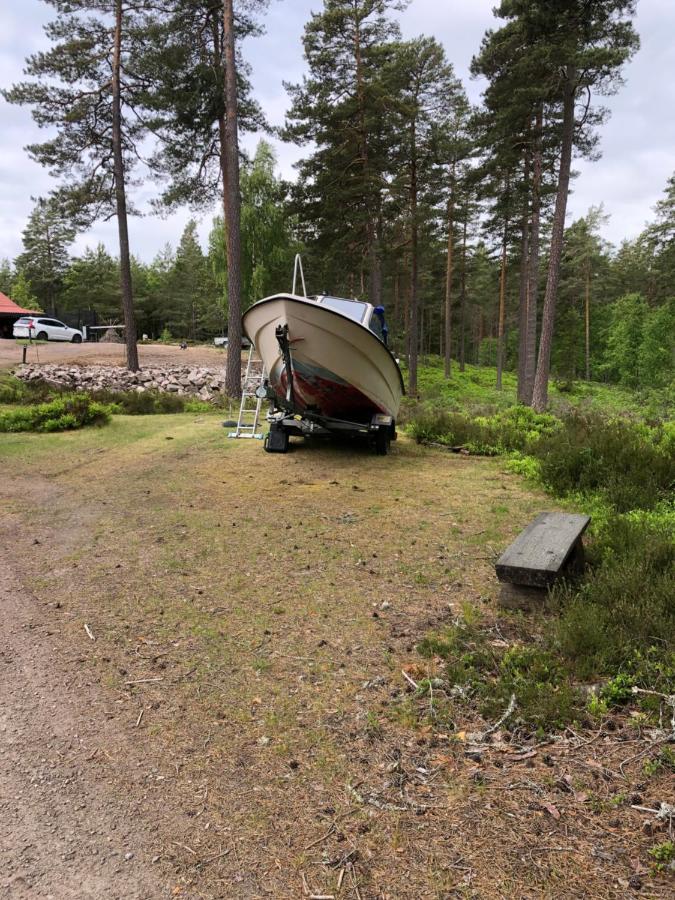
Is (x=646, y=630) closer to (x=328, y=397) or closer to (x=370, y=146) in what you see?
(x=328, y=397)

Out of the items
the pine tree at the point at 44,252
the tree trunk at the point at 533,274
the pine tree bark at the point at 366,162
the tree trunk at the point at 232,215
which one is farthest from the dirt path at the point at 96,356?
the pine tree at the point at 44,252

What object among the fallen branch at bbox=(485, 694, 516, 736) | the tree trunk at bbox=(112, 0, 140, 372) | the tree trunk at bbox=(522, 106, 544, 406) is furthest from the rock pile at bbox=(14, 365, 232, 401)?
the fallen branch at bbox=(485, 694, 516, 736)

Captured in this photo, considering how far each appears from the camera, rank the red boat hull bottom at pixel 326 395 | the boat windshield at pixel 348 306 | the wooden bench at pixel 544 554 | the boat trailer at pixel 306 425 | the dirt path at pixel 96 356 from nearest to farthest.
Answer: the wooden bench at pixel 544 554, the red boat hull bottom at pixel 326 395, the boat trailer at pixel 306 425, the boat windshield at pixel 348 306, the dirt path at pixel 96 356

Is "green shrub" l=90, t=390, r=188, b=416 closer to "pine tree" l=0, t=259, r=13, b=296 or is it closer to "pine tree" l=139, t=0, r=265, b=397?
"pine tree" l=139, t=0, r=265, b=397

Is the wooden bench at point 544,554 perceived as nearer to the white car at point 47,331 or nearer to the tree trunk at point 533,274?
the tree trunk at point 533,274

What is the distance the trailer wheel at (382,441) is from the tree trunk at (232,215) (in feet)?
23.8

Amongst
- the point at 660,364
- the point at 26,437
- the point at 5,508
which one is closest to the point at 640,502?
the point at 5,508

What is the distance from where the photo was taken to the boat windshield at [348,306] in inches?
359

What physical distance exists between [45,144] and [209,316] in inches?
1305

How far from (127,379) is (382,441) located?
491 inches

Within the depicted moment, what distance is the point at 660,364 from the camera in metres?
42.3

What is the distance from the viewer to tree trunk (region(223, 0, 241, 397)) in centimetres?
1489

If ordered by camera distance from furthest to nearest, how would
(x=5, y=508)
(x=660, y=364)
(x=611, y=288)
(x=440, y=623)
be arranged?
(x=611, y=288)
(x=660, y=364)
(x=5, y=508)
(x=440, y=623)

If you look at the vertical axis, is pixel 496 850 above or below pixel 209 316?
below
